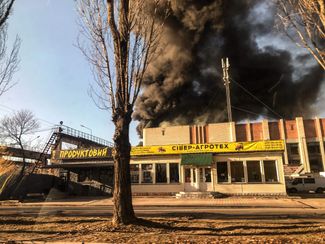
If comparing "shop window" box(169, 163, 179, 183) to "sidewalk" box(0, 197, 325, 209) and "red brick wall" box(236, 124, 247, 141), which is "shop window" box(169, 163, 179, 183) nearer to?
"sidewalk" box(0, 197, 325, 209)

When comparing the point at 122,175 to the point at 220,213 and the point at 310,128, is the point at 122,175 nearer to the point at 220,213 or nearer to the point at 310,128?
the point at 220,213

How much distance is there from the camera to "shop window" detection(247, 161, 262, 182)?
909 inches

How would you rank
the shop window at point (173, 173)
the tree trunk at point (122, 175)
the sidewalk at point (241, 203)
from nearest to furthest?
the tree trunk at point (122, 175)
the sidewalk at point (241, 203)
the shop window at point (173, 173)

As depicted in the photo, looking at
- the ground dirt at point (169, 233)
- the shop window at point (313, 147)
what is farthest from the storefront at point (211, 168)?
the shop window at point (313, 147)

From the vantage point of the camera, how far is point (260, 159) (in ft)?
76.2

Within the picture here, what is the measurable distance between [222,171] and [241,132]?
69.5 ft

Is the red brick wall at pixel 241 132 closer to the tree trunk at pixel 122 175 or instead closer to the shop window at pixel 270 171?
the shop window at pixel 270 171

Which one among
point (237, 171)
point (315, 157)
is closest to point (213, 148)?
point (237, 171)

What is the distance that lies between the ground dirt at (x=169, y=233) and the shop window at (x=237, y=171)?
49.2 feet

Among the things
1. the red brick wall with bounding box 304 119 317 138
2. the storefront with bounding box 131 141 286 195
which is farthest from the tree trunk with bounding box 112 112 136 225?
the red brick wall with bounding box 304 119 317 138

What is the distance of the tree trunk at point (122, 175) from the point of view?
859 cm

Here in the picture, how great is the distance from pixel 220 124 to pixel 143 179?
70.8 feet

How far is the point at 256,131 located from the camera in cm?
4362

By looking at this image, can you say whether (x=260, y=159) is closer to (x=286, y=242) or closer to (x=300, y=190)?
(x=300, y=190)
